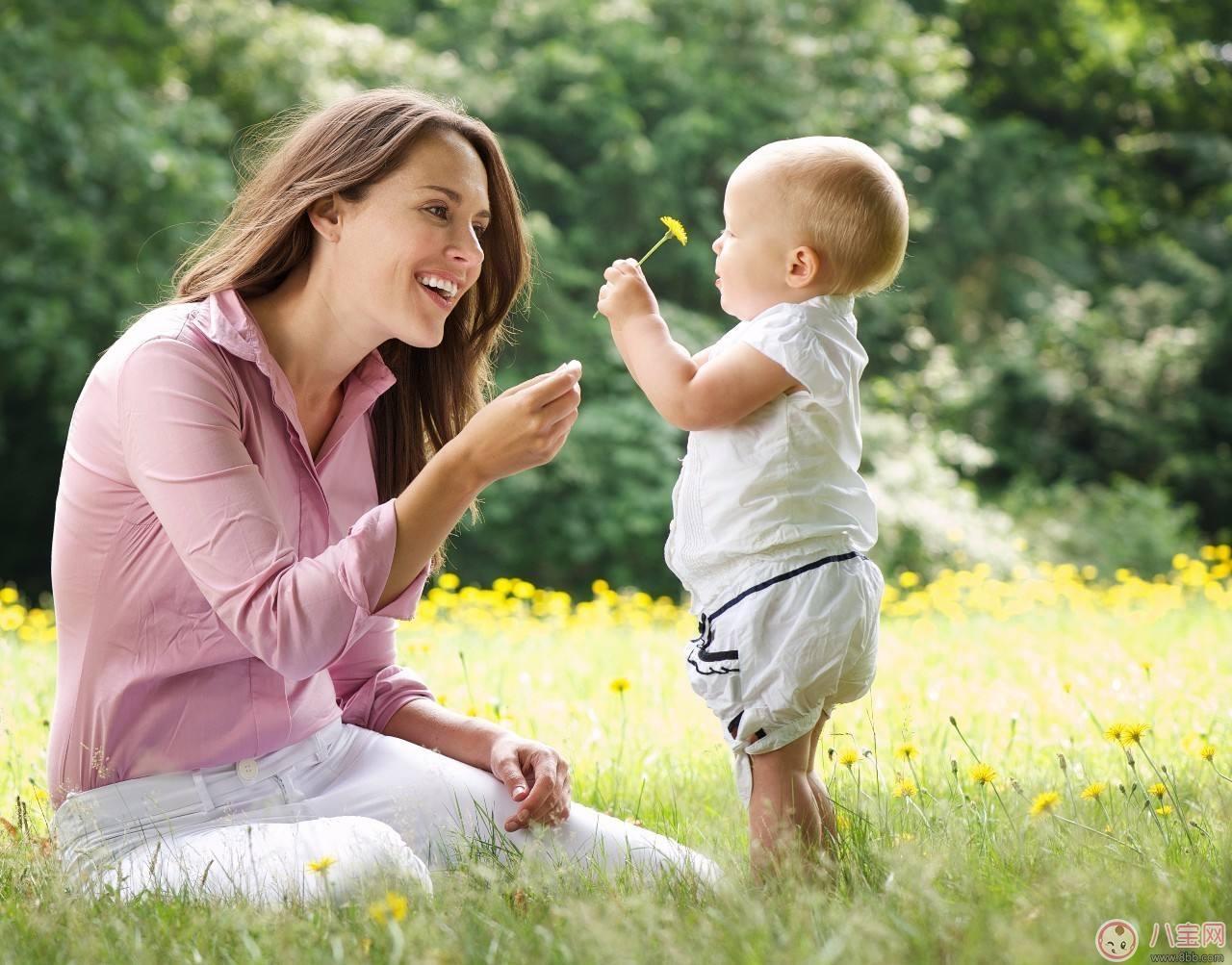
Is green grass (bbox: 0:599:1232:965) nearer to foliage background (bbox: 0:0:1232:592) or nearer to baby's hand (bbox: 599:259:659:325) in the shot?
baby's hand (bbox: 599:259:659:325)

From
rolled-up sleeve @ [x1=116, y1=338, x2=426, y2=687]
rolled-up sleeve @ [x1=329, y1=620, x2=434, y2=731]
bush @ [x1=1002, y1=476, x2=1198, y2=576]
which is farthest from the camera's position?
bush @ [x1=1002, y1=476, x2=1198, y2=576]

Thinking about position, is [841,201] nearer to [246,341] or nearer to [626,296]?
[626,296]

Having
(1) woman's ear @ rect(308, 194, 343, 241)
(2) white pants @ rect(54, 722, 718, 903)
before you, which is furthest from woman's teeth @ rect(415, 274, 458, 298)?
(2) white pants @ rect(54, 722, 718, 903)

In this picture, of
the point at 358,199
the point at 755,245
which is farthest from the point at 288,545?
the point at 755,245

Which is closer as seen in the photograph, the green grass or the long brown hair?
the green grass

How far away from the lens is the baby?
7.21 feet

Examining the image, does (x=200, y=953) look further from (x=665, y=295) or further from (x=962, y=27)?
(x=962, y=27)

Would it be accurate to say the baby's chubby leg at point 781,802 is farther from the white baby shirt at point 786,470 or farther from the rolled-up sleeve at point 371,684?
the rolled-up sleeve at point 371,684

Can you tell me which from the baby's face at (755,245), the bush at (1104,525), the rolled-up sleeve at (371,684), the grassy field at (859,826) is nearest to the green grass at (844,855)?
the grassy field at (859,826)

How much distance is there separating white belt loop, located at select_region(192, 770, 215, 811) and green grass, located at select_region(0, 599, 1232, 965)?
10.3 inches

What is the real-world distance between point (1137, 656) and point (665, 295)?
7515 millimetres

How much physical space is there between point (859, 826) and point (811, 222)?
1.05 meters

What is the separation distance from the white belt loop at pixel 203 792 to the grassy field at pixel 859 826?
0.87ft

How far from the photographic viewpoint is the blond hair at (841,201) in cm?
223
